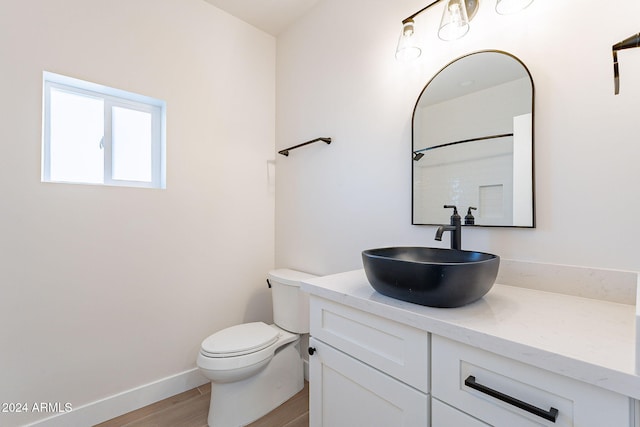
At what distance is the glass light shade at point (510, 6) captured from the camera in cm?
99

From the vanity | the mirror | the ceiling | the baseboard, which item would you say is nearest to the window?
the ceiling

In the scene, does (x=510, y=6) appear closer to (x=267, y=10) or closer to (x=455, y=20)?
(x=455, y=20)

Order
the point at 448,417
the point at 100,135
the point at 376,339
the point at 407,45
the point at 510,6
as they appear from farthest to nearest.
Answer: the point at 100,135 → the point at 407,45 → the point at 510,6 → the point at 376,339 → the point at 448,417

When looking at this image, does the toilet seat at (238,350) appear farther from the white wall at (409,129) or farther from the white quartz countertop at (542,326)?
the white quartz countertop at (542,326)

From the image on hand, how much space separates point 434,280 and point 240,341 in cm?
122

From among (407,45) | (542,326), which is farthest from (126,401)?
(407,45)

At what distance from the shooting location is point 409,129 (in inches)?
54.5

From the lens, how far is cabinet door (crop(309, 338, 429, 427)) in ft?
2.53

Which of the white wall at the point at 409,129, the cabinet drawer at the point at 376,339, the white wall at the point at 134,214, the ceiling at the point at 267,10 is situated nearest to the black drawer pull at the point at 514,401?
the cabinet drawer at the point at 376,339

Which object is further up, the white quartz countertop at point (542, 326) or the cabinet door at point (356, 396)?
the white quartz countertop at point (542, 326)

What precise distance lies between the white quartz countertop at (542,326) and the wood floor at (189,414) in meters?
1.03

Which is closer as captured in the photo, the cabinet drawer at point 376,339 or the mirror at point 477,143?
the cabinet drawer at point 376,339

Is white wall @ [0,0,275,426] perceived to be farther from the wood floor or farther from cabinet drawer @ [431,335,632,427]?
cabinet drawer @ [431,335,632,427]

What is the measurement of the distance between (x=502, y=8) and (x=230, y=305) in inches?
87.2
